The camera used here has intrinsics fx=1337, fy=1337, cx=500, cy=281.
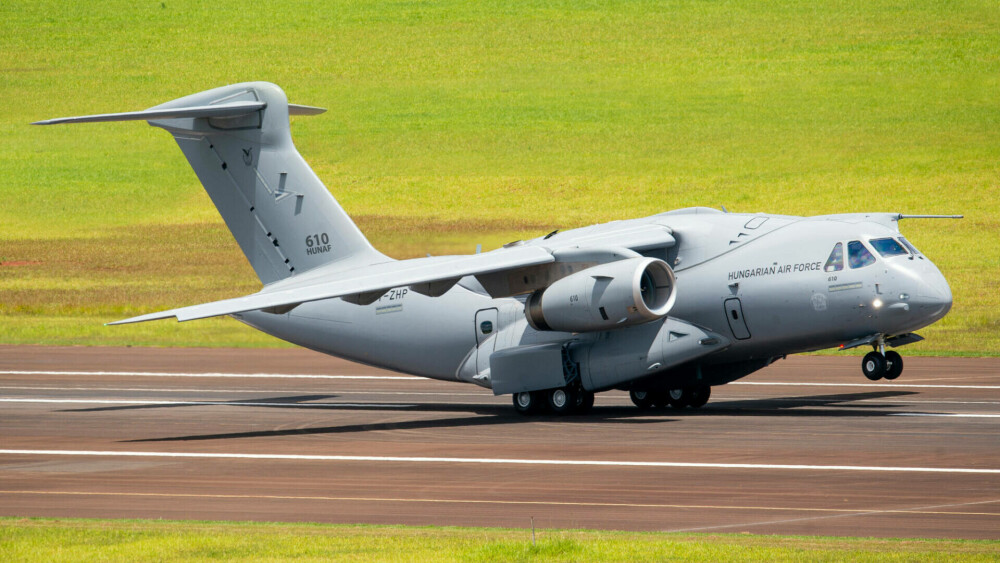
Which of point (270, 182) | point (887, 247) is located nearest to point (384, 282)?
point (270, 182)

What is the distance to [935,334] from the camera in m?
38.6

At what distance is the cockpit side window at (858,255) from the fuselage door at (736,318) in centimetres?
193

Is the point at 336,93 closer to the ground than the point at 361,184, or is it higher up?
higher up

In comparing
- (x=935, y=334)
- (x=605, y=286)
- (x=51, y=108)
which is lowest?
(x=935, y=334)

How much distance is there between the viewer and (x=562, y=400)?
2333cm

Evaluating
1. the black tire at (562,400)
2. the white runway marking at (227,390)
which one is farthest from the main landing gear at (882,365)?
the white runway marking at (227,390)

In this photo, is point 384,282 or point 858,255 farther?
point 384,282

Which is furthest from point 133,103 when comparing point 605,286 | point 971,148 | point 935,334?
point 605,286

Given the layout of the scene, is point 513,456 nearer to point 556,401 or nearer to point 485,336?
point 556,401

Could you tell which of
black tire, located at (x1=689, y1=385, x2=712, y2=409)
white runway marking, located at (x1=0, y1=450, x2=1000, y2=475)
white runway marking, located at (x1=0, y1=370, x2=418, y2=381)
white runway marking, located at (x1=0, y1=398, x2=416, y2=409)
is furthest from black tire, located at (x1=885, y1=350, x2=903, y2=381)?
white runway marking, located at (x1=0, y1=370, x2=418, y2=381)

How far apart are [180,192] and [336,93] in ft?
56.3

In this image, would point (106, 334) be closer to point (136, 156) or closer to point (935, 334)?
point (935, 334)

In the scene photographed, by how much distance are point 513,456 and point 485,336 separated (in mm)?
6114

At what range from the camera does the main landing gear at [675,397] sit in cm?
2422
